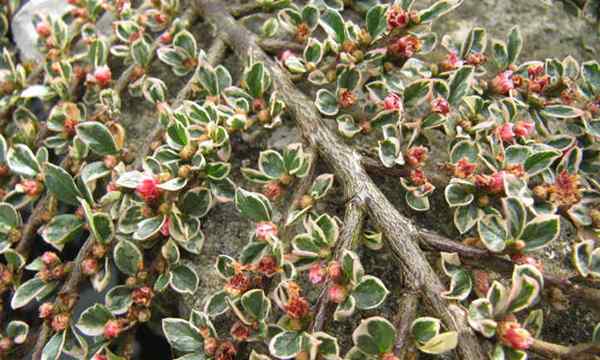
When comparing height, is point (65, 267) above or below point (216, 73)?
below

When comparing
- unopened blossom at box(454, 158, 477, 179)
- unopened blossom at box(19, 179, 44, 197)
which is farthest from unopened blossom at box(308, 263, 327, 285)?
unopened blossom at box(19, 179, 44, 197)

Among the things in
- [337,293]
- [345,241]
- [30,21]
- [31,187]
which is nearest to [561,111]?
[345,241]

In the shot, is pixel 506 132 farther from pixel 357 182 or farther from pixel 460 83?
pixel 357 182

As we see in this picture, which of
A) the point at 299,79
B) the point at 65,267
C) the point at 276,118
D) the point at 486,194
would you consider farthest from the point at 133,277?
the point at 486,194

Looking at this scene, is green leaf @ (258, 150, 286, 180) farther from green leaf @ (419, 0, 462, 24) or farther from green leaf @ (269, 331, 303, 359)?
green leaf @ (419, 0, 462, 24)


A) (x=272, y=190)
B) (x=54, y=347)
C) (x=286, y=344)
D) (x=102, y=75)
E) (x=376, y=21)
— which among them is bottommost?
(x=54, y=347)

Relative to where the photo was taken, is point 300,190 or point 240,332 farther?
point 300,190

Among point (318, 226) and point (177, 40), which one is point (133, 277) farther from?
point (177, 40)

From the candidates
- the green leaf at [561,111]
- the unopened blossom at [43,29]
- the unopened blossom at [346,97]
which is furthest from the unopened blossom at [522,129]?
the unopened blossom at [43,29]
